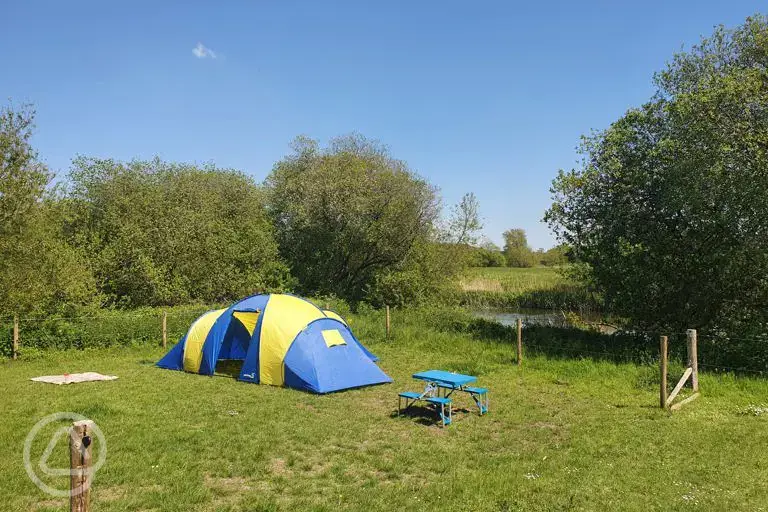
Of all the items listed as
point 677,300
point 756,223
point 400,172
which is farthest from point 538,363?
point 400,172

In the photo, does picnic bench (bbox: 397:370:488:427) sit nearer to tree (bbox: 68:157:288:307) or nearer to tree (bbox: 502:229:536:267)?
tree (bbox: 68:157:288:307)

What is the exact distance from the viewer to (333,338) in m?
12.2

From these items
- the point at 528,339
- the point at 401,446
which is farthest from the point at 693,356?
the point at 528,339

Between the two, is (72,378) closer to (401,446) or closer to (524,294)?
(401,446)

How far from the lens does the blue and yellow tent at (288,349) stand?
11.5 meters

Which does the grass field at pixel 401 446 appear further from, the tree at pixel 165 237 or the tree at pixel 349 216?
the tree at pixel 349 216

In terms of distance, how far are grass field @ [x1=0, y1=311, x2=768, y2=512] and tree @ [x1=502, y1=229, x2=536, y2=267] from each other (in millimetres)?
63349

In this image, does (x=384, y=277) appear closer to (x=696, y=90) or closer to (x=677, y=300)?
(x=677, y=300)

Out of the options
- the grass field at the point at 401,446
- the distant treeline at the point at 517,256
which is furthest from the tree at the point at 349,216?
the distant treeline at the point at 517,256

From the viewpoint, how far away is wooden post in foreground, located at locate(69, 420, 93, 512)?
3.59 m

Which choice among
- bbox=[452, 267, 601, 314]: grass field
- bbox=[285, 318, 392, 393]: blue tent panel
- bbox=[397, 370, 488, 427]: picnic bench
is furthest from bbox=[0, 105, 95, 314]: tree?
bbox=[452, 267, 601, 314]: grass field

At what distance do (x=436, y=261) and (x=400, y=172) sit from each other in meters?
5.67

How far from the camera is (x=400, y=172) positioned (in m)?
29.5

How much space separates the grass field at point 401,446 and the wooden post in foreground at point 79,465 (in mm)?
2083
